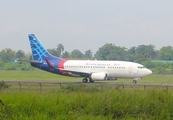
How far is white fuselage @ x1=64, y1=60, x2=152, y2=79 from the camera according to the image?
4866 cm

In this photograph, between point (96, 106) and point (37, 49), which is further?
point (37, 49)

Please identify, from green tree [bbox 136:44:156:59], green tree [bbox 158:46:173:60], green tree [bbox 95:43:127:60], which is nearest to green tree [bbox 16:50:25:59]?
green tree [bbox 95:43:127:60]

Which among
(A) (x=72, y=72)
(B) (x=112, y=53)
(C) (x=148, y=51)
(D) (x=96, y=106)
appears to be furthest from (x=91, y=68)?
(C) (x=148, y=51)

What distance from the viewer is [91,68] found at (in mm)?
50781

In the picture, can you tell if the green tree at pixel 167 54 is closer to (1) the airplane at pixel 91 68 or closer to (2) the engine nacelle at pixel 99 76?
(1) the airplane at pixel 91 68

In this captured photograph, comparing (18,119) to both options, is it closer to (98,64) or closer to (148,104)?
(148,104)

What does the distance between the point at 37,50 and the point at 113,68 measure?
36.3 ft

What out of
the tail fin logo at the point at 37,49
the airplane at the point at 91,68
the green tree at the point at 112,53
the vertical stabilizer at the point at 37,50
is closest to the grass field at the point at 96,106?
the airplane at the point at 91,68

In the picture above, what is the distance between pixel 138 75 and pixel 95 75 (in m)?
5.17

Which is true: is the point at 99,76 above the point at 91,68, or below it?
below

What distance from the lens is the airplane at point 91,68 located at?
48.7 m

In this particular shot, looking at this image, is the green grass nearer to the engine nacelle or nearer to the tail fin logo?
the engine nacelle

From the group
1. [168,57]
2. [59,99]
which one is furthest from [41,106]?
[168,57]

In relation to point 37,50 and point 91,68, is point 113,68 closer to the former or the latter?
point 91,68
